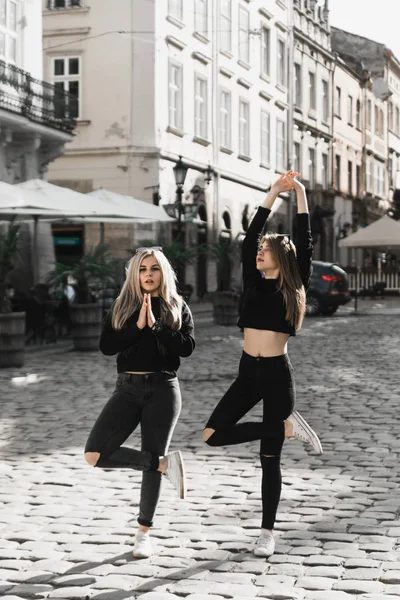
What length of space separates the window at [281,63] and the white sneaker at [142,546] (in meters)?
41.0

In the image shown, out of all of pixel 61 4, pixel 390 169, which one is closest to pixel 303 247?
pixel 61 4

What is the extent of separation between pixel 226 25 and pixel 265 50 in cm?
532

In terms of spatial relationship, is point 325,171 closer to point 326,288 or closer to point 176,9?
point 176,9

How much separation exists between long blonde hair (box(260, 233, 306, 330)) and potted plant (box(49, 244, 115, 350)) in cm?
1205

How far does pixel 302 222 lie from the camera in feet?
18.4

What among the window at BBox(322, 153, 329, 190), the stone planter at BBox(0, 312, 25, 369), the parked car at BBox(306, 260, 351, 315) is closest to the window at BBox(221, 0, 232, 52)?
the parked car at BBox(306, 260, 351, 315)

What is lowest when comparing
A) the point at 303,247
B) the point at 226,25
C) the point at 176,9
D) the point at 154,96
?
the point at 303,247

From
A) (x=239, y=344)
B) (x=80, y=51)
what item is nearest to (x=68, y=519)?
(x=239, y=344)

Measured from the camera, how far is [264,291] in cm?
538

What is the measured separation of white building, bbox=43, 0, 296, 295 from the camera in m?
31.8

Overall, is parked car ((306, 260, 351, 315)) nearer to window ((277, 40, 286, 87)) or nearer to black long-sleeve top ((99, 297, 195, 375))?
window ((277, 40, 286, 87))

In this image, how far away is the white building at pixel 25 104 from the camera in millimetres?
25062

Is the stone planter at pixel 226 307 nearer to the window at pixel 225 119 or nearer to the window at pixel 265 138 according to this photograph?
the window at pixel 225 119

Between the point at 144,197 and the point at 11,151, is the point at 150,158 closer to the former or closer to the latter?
the point at 144,197
